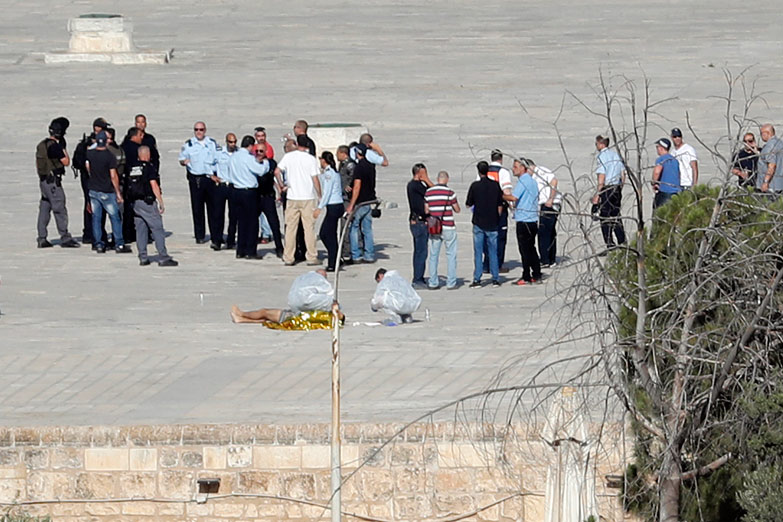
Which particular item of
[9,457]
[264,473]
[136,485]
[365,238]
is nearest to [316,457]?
[264,473]

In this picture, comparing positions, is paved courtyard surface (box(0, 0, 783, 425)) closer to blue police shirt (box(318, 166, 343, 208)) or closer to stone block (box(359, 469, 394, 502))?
stone block (box(359, 469, 394, 502))

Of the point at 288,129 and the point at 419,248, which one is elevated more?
the point at 288,129

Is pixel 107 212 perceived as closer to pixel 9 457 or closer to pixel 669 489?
pixel 9 457

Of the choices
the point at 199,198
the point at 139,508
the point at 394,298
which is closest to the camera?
the point at 139,508

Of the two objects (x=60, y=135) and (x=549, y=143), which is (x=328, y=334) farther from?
(x=549, y=143)

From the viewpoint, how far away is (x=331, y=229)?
787 inches

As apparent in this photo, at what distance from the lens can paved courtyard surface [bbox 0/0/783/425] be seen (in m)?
16.0

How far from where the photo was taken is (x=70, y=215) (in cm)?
2445

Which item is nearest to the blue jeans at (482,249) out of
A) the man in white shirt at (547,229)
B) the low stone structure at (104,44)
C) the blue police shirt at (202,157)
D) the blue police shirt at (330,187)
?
the man in white shirt at (547,229)

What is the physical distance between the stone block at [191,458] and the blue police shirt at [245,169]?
19.7 feet

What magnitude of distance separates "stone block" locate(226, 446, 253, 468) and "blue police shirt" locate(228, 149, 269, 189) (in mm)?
6022

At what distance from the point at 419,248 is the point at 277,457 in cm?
512

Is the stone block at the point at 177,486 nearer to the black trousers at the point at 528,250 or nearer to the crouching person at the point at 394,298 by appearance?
the crouching person at the point at 394,298

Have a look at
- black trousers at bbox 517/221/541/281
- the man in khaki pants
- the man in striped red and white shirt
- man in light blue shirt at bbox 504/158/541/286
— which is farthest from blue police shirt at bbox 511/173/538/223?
the man in khaki pants
